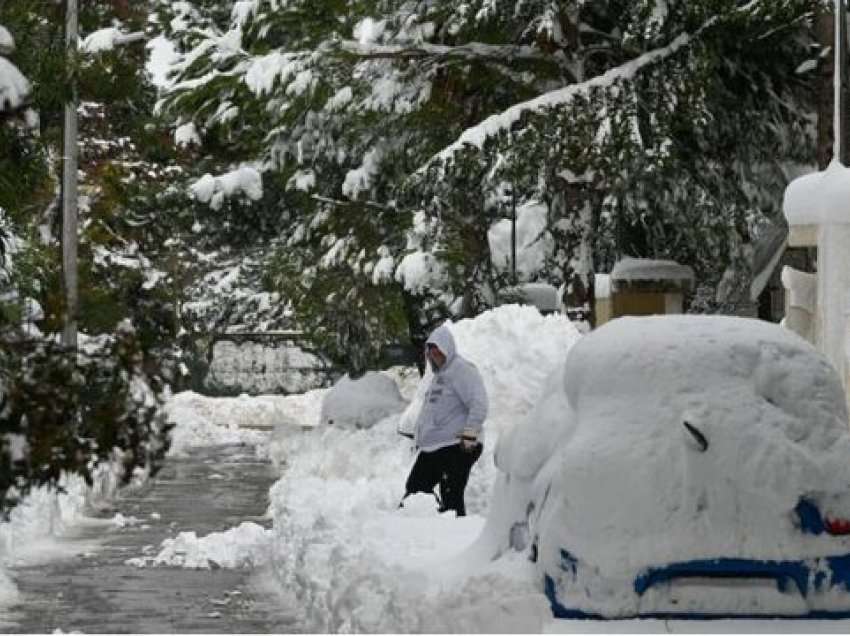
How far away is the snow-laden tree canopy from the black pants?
1170 cm

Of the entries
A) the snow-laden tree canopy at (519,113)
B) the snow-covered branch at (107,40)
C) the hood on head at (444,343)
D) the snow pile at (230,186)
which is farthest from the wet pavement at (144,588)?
the snow pile at (230,186)

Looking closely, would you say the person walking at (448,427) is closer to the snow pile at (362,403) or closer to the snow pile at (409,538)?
the snow pile at (409,538)

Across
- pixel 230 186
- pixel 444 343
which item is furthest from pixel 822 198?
pixel 230 186

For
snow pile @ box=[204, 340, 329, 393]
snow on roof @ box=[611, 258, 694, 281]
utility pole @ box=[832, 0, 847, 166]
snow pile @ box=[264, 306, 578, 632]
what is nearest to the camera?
snow pile @ box=[264, 306, 578, 632]

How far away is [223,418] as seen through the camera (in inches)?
1874

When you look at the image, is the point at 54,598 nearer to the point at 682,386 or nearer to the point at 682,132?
the point at 682,386

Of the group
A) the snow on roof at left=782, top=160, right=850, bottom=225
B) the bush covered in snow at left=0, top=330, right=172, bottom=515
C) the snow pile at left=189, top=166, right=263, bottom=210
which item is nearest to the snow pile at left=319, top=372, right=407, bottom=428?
the snow pile at left=189, top=166, right=263, bottom=210

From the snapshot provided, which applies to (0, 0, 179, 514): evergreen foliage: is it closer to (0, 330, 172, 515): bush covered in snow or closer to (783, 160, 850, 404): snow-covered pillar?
(0, 330, 172, 515): bush covered in snow

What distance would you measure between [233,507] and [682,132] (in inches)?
379

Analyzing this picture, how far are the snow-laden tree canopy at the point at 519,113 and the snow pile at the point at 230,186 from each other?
500 cm

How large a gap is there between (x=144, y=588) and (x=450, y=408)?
2595 millimetres

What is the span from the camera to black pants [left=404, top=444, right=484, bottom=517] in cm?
1588

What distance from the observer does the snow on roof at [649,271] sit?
26.0m

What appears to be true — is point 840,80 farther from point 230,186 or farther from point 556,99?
point 230,186
